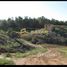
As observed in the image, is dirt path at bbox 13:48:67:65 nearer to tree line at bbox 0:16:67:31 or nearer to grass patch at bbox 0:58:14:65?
grass patch at bbox 0:58:14:65

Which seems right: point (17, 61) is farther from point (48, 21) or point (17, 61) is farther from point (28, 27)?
point (48, 21)

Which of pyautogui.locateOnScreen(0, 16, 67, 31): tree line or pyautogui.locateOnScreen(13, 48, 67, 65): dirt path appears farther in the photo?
pyautogui.locateOnScreen(0, 16, 67, 31): tree line

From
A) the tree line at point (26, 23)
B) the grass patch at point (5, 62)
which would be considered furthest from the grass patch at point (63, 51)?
the grass patch at point (5, 62)

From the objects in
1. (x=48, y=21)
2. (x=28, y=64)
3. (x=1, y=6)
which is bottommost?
(x=28, y=64)

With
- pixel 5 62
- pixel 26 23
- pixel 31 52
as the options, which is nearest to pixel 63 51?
pixel 31 52

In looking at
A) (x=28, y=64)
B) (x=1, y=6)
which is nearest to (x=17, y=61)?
(x=28, y=64)

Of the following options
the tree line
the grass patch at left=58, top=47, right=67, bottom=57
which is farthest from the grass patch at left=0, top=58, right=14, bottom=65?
the grass patch at left=58, top=47, right=67, bottom=57

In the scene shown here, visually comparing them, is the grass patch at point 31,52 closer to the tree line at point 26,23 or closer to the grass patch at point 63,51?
the grass patch at point 63,51

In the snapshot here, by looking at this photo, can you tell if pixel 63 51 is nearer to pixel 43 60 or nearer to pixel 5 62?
pixel 43 60

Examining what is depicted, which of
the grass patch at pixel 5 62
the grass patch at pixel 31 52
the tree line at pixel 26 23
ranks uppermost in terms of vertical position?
the tree line at pixel 26 23

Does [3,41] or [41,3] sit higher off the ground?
[41,3]

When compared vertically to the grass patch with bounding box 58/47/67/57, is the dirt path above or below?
below
